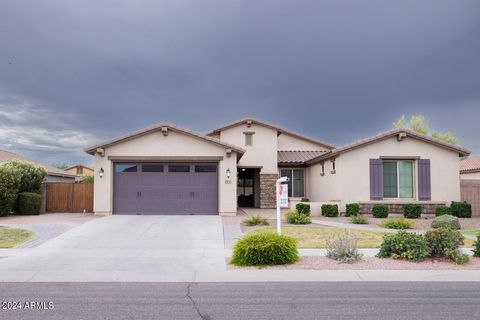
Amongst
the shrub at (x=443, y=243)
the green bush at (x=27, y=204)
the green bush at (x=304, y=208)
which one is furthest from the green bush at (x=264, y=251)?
the green bush at (x=27, y=204)

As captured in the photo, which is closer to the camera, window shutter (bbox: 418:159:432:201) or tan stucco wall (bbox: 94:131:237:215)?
tan stucco wall (bbox: 94:131:237:215)

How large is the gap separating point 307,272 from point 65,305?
16.8 ft

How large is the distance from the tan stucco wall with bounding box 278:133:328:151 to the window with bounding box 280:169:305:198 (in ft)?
8.20

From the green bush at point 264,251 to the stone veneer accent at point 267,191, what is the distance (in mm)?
15981

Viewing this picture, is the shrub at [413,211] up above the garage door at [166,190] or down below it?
below

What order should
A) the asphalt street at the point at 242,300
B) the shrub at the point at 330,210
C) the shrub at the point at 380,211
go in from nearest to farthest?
the asphalt street at the point at 242,300 < the shrub at the point at 380,211 < the shrub at the point at 330,210

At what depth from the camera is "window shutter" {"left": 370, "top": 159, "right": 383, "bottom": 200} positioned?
65.9 feet

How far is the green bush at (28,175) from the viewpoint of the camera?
21.2 metres

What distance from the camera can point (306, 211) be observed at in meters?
19.8

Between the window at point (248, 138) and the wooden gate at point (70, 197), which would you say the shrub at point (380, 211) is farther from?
the wooden gate at point (70, 197)

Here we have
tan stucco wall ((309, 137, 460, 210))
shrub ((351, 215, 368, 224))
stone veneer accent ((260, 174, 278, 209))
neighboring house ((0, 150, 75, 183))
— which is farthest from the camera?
neighboring house ((0, 150, 75, 183))

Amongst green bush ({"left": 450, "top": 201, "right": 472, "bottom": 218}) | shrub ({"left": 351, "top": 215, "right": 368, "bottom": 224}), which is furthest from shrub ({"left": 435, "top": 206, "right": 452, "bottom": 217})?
shrub ({"left": 351, "top": 215, "right": 368, "bottom": 224})

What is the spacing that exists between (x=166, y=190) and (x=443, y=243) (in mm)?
13539

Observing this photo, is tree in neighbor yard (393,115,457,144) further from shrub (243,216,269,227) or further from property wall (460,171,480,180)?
shrub (243,216,269,227)
